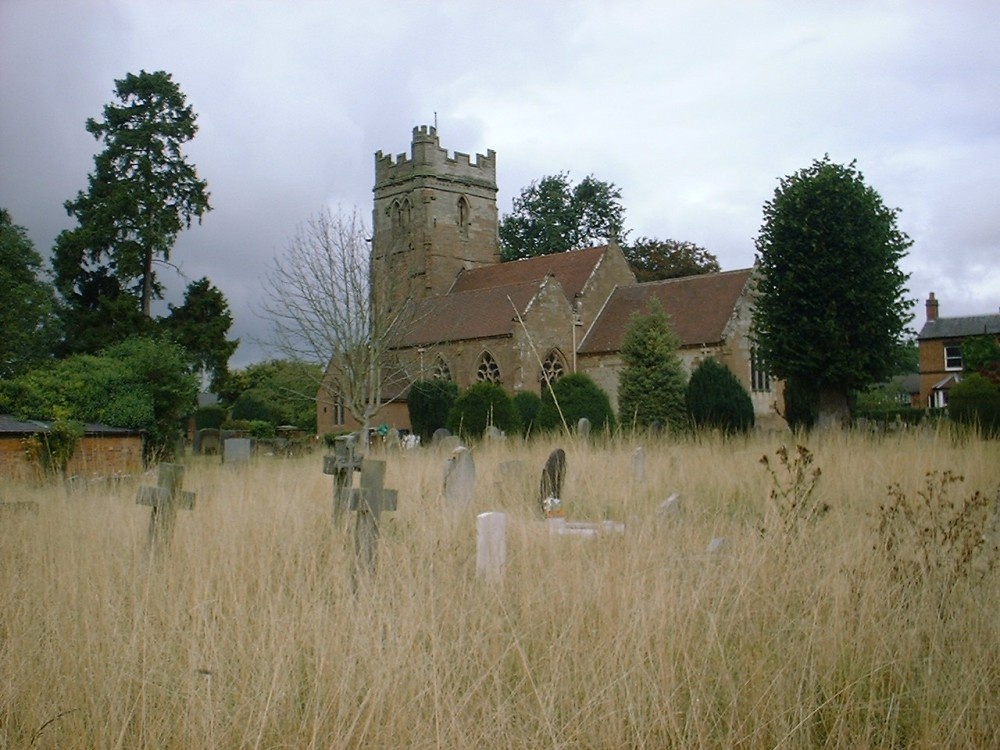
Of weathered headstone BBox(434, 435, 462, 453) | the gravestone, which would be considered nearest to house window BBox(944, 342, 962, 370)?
weathered headstone BBox(434, 435, 462, 453)

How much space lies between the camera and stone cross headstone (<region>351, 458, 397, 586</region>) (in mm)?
5809

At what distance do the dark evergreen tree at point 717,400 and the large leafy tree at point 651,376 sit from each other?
1.90 m

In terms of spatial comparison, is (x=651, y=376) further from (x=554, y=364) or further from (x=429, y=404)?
(x=554, y=364)

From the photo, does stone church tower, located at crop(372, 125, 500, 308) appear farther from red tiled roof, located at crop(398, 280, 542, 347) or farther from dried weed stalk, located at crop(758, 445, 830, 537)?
dried weed stalk, located at crop(758, 445, 830, 537)

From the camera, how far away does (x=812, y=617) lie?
4.64 meters

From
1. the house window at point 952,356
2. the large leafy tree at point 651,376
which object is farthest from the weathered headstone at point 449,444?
the house window at point 952,356

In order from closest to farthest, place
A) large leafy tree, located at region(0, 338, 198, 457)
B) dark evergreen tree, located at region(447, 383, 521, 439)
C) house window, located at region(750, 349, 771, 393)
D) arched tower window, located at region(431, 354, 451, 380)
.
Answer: large leafy tree, located at region(0, 338, 198, 457), dark evergreen tree, located at region(447, 383, 521, 439), house window, located at region(750, 349, 771, 393), arched tower window, located at region(431, 354, 451, 380)

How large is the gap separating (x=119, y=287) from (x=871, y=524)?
1031 inches

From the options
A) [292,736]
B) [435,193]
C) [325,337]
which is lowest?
[292,736]

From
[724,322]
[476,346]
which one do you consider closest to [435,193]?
[476,346]

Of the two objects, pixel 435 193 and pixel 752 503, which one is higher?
pixel 435 193

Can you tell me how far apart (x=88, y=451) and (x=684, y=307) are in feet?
83.3

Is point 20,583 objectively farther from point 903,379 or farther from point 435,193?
point 903,379

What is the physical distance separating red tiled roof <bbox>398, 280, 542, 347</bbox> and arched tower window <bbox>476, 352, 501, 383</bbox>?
89cm
